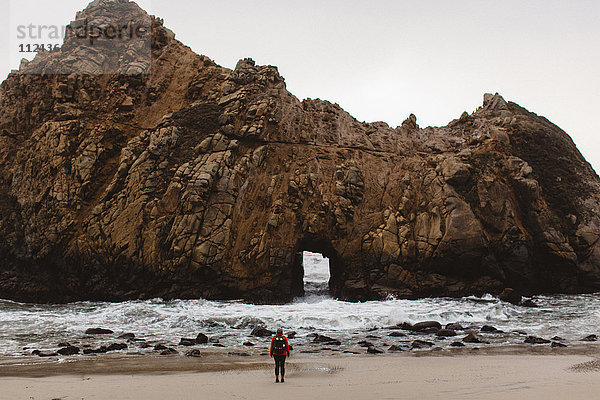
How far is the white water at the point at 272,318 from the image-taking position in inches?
636

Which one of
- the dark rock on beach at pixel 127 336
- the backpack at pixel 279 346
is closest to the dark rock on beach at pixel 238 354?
the backpack at pixel 279 346

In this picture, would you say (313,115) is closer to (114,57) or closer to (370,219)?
(370,219)

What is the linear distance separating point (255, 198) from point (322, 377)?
1717 cm

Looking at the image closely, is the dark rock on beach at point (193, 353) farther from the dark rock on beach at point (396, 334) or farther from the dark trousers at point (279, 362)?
the dark rock on beach at point (396, 334)

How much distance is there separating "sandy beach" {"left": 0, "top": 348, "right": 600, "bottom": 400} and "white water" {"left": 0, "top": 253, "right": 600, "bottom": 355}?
2881 mm

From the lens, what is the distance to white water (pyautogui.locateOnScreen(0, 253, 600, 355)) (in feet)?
53.0

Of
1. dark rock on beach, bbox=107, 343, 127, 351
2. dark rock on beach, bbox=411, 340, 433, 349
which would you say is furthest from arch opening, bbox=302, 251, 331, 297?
dark rock on beach, bbox=107, 343, 127, 351

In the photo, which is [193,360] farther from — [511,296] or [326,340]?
[511,296]

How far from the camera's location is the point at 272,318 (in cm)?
1920

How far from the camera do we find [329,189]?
27.5m

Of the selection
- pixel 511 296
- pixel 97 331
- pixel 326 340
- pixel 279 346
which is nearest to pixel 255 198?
pixel 97 331


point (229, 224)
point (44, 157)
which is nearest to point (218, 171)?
point (229, 224)

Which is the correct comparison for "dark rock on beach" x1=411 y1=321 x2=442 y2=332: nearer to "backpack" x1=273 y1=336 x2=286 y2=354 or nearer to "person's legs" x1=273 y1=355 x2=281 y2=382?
"backpack" x1=273 y1=336 x2=286 y2=354

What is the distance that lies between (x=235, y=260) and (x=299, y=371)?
14.1 metres
